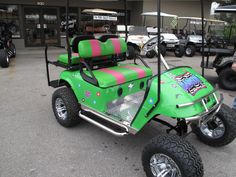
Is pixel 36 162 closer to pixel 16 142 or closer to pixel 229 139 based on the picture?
pixel 16 142

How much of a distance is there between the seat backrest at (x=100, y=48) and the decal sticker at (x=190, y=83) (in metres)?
1.34

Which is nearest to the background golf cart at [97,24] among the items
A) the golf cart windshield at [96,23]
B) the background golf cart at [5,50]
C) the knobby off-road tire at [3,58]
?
the golf cart windshield at [96,23]

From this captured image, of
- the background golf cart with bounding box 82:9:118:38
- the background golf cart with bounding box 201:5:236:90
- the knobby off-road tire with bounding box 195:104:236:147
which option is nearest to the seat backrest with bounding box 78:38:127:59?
the knobby off-road tire with bounding box 195:104:236:147

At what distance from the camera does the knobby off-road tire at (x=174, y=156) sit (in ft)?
6.16

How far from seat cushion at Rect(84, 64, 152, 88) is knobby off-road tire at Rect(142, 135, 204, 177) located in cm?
104

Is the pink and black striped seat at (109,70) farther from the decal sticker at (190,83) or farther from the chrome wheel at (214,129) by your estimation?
the chrome wheel at (214,129)

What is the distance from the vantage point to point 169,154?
6.36 ft

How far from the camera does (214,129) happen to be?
2809 millimetres

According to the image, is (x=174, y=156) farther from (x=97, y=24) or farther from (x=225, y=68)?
(x=97, y=24)

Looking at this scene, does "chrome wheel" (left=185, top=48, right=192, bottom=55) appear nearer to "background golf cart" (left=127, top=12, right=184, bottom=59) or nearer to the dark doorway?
"background golf cart" (left=127, top=12, right=184, bottom=59)

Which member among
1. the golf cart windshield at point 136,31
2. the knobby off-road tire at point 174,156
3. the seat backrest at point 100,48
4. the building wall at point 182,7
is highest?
the building wall at point 182,7

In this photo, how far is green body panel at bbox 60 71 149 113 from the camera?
2797 millimetres

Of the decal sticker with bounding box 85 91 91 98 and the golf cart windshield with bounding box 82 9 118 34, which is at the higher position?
the golf cart windshield with bounding box 82 9 118 34

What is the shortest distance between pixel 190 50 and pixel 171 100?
991 cm
